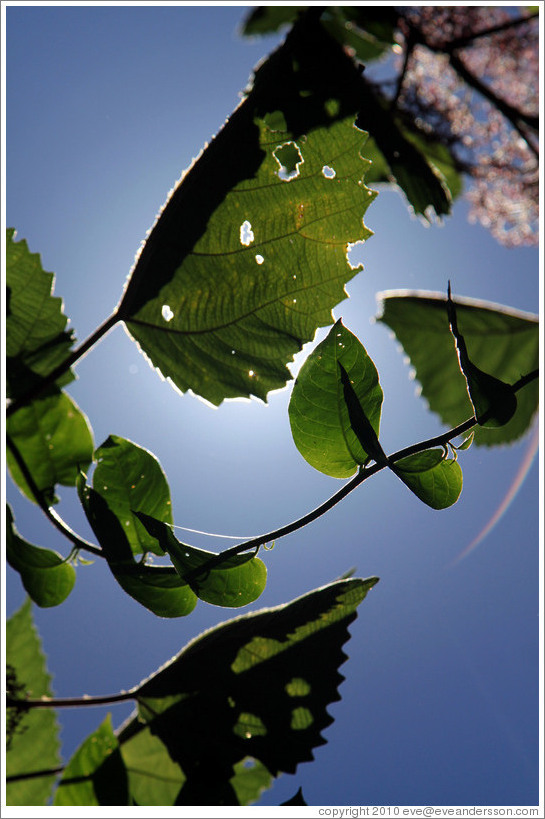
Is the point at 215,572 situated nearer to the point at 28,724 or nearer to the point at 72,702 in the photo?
the point at 72,702

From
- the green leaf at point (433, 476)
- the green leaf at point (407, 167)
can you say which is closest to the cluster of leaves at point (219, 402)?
the green leaf at point (433, 476)

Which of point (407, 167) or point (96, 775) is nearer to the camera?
point (96, 775)

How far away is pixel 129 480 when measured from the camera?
0.42m

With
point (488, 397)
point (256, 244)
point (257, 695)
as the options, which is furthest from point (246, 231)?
point (257, 695)

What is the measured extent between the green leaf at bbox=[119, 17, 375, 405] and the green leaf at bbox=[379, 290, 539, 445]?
0.34 metres

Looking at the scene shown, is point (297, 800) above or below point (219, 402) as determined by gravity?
below

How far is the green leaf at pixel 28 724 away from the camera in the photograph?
541 mm

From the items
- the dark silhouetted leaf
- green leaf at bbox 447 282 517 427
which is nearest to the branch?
green leaf at bbox 447 282 517 427

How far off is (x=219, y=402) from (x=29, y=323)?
0.19m

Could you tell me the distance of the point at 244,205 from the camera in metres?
0.40

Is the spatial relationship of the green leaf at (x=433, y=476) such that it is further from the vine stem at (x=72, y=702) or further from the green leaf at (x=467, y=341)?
the green leaf at (x=467, y=341)

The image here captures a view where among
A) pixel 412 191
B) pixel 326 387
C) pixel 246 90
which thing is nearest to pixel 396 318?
pixel 412 191

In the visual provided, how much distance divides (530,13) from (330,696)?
40.5 inches

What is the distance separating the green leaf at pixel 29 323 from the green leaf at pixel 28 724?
0.29 meters
